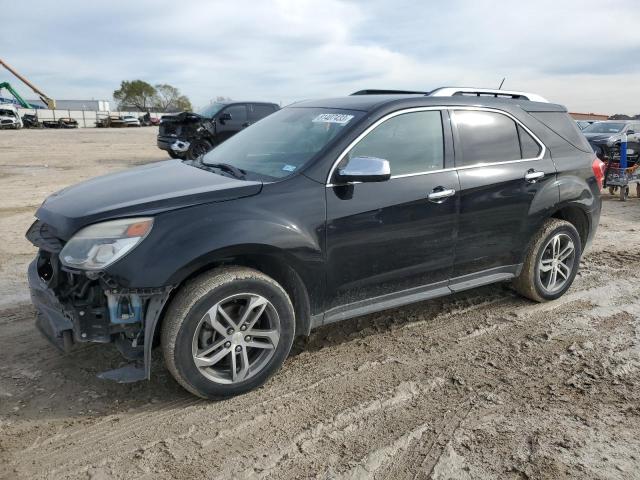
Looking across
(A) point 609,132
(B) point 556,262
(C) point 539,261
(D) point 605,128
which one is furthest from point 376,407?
(D) point 605,128

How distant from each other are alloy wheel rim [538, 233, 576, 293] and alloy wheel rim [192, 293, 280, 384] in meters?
2.63

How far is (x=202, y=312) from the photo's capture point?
290 centimetres

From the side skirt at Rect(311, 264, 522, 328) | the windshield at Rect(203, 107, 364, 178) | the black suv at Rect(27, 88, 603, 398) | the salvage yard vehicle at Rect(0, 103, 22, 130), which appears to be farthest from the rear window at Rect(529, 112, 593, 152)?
the salvage yard vehicle at Rect(0, 103, 22, 130)

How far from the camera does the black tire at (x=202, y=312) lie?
286cm

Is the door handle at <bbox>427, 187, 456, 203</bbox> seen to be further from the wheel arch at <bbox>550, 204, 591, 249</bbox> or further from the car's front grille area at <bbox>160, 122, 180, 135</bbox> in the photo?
the car's front grille area at <bbox>160, 122, 180, 135</bbox>

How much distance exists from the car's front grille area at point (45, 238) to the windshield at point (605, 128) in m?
17.1

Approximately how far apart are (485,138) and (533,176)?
542 mm

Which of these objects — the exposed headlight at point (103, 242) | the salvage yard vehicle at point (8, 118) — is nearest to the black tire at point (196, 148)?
the exposed headlight at point (103, 242)

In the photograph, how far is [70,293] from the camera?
9.57 ft

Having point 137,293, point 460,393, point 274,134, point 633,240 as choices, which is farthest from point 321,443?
point 633,240

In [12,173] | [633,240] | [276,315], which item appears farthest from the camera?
[12,173]

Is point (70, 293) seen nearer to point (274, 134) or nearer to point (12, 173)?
point (274, 134)

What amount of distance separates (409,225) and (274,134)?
128 cm

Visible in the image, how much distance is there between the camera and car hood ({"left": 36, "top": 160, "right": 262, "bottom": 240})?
2.89 metres
